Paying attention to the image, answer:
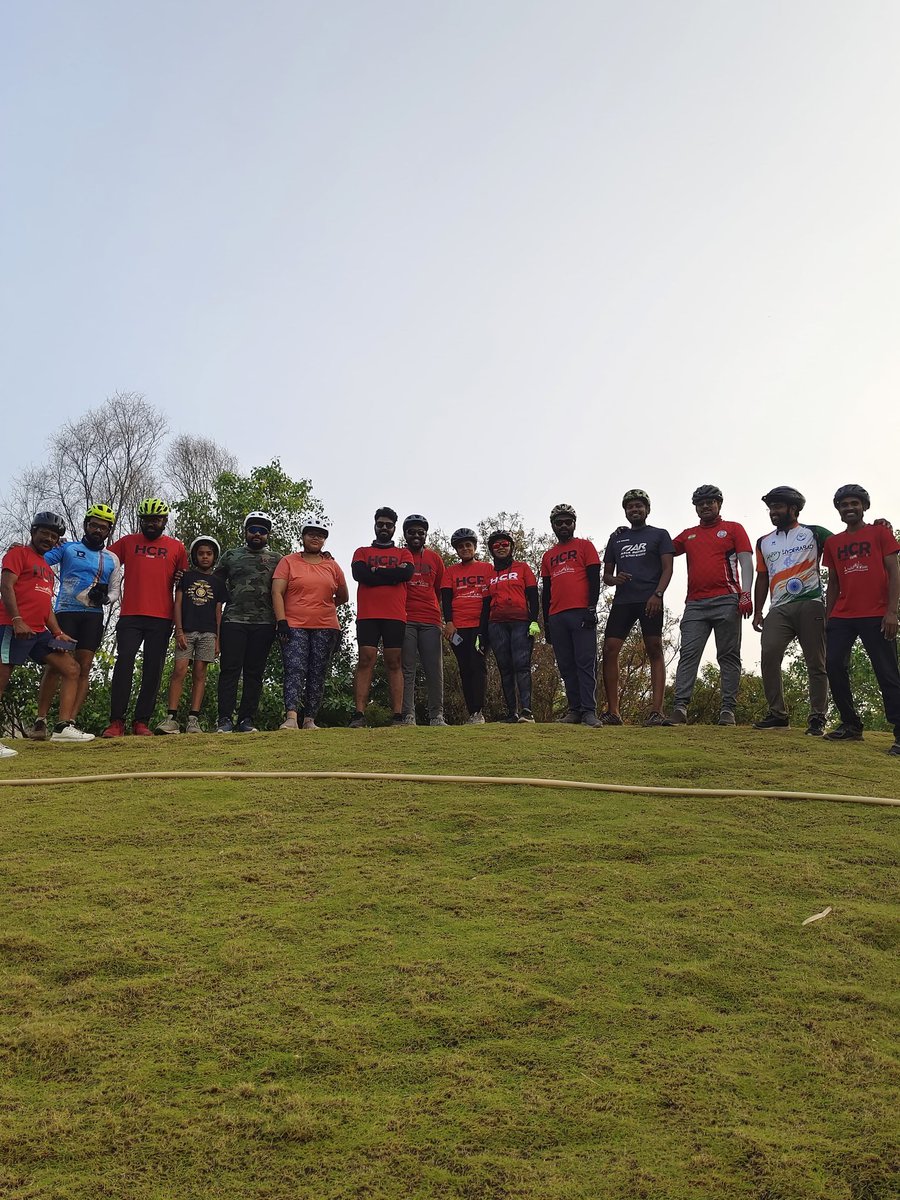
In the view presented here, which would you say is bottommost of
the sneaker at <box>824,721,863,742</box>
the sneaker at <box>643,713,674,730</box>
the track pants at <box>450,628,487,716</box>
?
the sneaker at <box>824,721,863,742</box>

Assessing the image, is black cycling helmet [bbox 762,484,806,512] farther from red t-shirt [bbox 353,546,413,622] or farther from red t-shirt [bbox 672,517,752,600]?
red t-shirt [bbox 353,546,413,622]

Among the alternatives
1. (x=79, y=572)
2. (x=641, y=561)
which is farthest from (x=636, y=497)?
(x=79, y=572)

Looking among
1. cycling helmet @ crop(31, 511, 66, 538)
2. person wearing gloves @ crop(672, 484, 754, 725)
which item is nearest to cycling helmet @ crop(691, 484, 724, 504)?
person wearing gloves @ crop(672, 484, 754, 725)

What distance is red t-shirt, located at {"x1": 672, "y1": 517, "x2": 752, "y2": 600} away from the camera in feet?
26.0

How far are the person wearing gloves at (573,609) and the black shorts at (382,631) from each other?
1.31m

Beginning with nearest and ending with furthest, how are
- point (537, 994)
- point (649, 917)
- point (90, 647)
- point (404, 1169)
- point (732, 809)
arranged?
1. point (404, 1169)
2. point (537, 994)
3. point (649, 917)
4. point (732, 809)
5. point (90, 647)

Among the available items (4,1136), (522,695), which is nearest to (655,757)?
(522,695)

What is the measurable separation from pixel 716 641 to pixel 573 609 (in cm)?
121

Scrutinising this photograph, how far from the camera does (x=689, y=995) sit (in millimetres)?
3135

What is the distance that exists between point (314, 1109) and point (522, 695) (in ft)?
20.1

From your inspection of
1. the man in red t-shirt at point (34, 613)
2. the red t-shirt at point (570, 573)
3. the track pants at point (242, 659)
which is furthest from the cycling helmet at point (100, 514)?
the red t-shirt at point (570, 573)

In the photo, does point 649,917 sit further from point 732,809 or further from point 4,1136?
point 4,1136

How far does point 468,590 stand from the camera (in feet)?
29.0

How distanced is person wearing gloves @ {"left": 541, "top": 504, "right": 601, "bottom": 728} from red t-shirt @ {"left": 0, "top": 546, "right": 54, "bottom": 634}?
4.01 m
